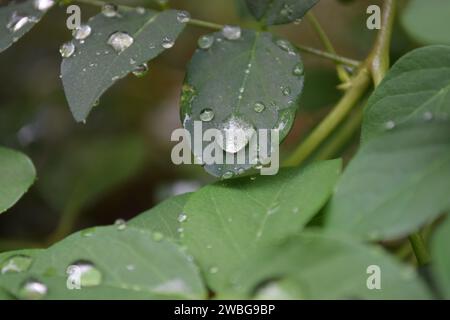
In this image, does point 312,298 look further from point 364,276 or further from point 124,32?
point 124,32

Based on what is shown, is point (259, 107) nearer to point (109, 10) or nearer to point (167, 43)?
point (167, 43)

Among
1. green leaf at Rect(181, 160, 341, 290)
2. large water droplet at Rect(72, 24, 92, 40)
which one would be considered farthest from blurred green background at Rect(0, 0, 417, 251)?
green leaf at Rect(181, 160, 341, 290)

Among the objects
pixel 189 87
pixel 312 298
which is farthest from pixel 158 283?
pixel 189 87

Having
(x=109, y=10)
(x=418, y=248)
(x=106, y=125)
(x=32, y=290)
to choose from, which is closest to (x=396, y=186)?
(x=418, y=248)

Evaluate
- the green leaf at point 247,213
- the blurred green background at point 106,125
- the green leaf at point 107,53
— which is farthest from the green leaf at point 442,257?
the blurred green background at point 106,125

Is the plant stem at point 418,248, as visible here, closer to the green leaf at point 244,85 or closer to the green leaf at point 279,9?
the green leaf at point 244,85
